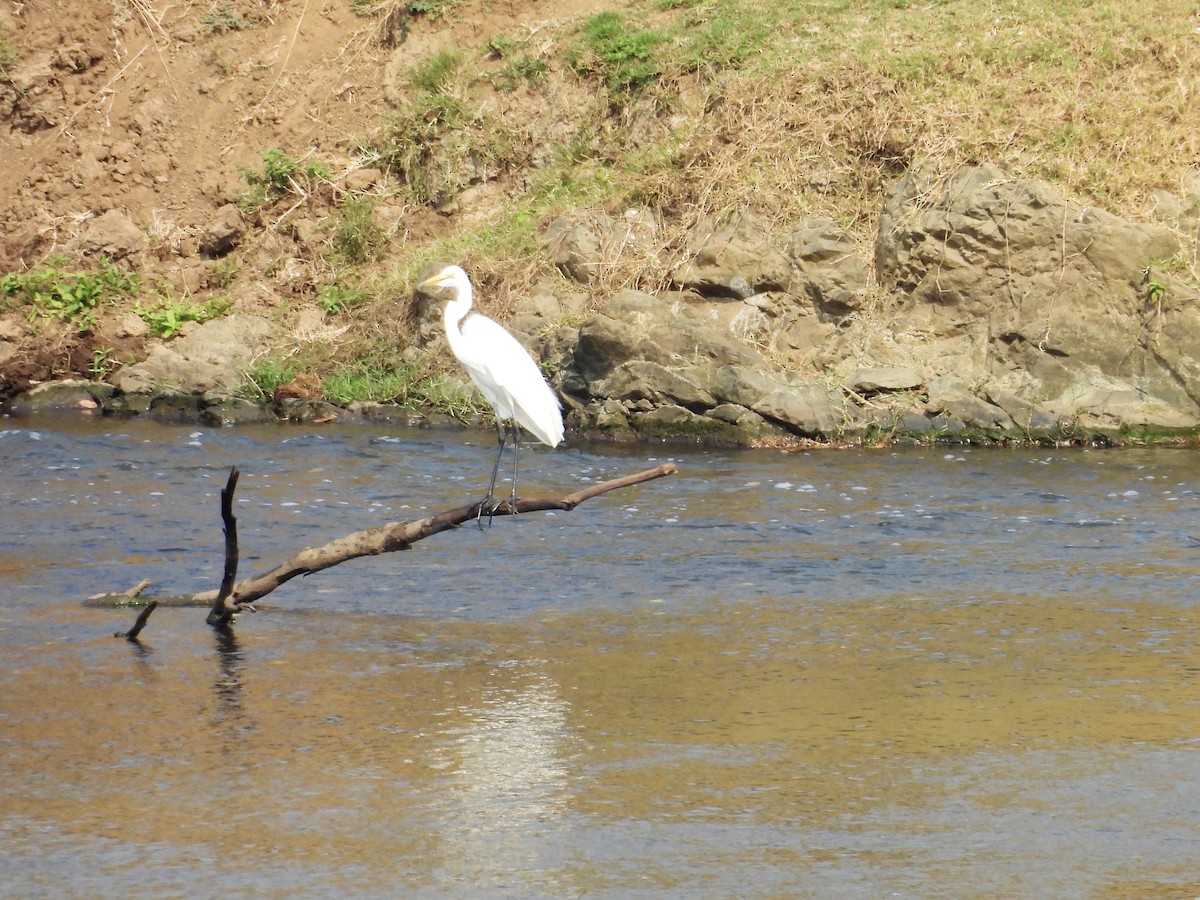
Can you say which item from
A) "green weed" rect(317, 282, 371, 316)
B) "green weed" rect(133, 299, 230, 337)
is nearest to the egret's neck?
"green weed" rect(317, 282, 371, 316)

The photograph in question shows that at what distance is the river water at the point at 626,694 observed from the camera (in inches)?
169

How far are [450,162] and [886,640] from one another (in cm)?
1063

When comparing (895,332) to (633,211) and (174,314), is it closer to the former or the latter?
(633,211)

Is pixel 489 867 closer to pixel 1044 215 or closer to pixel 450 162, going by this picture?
pixel 1044 215

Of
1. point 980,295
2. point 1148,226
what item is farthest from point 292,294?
point 1148,226

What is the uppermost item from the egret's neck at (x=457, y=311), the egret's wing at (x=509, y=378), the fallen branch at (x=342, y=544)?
the egret's neck at (x=457, y=311)

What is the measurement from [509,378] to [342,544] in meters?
1.39

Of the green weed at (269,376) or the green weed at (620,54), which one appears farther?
the green weed at (620,54)

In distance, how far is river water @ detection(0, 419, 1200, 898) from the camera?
4.29 metres

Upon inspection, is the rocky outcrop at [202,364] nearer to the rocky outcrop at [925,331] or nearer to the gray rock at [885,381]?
the rocky outcrop at [925,331]

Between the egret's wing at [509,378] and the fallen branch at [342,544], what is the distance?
0.84 meters

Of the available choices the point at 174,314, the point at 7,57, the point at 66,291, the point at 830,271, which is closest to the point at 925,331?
the point at 830,271

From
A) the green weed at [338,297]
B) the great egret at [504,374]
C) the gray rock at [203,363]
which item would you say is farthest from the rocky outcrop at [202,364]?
the great egret at [504,374]

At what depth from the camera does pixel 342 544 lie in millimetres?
6355
